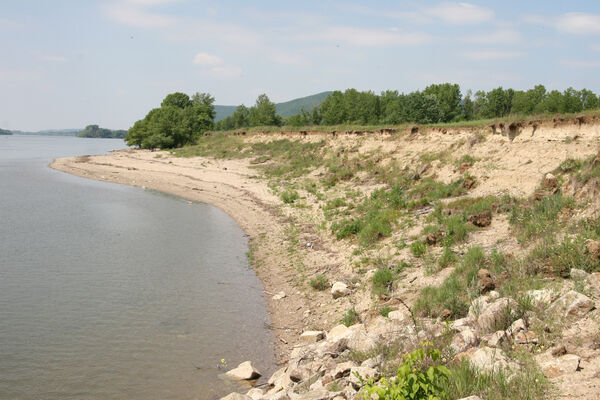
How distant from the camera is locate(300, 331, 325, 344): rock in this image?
10184 mm

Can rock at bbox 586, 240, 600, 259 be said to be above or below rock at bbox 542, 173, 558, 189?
below

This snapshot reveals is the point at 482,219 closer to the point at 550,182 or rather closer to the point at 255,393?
the point at 550,182

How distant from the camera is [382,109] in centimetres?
7469

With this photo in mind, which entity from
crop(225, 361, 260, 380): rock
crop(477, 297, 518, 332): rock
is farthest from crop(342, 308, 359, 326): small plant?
crop(477, 297, 518, 332): rock

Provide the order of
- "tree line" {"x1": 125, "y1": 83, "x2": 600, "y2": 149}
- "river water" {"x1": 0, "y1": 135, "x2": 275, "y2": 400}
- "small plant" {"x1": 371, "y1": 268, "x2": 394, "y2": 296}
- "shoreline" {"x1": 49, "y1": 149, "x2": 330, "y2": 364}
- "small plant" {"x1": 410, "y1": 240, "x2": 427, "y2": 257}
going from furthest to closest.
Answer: "tree line" {"x1": 125, "y1": 83, "x2": 600, "y2": 149}, "small plant" {"x1": 410, "y1": 240, "x2": 427, "y2": 257}, "shoreline" {"x1": 49, "y1": 149, "x2": 330, "y2": 364}, "small plant" {"x1": 371, "y1": 268, "x2": 394, "y2": 296}, "river water" {"x1": 0, "y1": 135, "x2": 275, "y2": 400}

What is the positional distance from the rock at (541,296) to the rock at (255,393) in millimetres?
5062

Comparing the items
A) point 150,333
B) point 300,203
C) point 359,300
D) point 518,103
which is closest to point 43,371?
point 150,333

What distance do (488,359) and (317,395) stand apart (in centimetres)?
245

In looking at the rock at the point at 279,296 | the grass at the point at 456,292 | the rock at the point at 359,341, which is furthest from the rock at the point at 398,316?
the rock at the point at 279,296

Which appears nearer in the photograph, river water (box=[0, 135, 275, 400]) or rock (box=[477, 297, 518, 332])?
rock (box=[477, 297, 518, 332])

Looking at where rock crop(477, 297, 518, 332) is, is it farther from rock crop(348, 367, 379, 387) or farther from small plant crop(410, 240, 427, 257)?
small plant crop(410, 240, 427, 257)

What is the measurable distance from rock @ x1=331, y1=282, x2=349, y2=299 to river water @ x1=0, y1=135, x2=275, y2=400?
2119 mm

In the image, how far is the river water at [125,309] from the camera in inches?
360

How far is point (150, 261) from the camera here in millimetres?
17422
